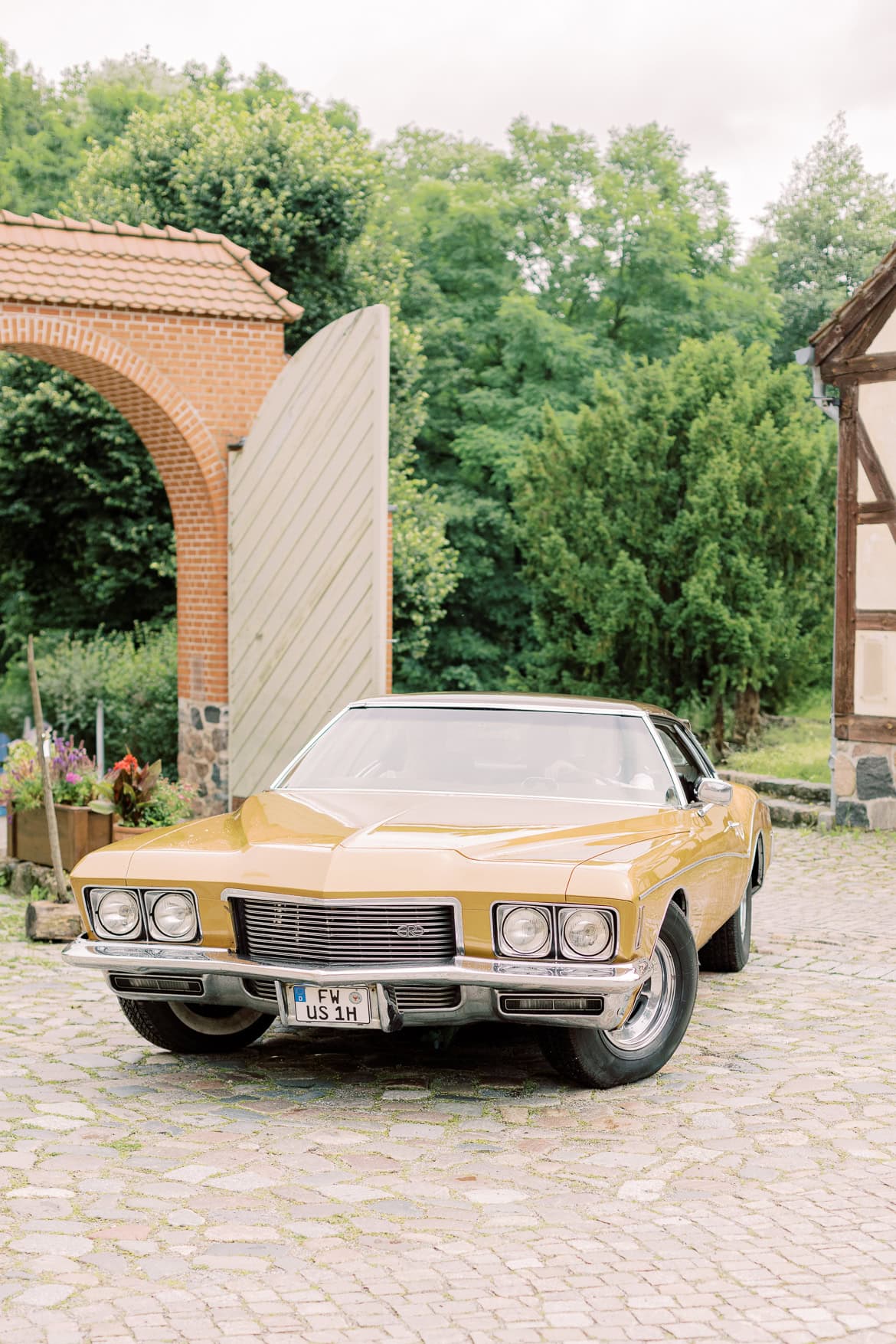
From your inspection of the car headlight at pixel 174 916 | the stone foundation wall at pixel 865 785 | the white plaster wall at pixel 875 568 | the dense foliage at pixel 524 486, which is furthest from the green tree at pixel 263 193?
the car headlight at pixel 174 916

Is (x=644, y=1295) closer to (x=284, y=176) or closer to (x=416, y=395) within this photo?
(x=284, y=176)

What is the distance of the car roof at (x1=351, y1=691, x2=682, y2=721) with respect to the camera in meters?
6.84

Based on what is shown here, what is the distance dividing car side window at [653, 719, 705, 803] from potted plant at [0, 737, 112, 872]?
3.85 meters

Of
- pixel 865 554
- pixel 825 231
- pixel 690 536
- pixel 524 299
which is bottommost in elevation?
pixel 865 554

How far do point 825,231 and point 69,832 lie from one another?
41.2m

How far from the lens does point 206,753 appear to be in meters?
13.6

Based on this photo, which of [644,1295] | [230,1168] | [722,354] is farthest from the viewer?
[722,354]

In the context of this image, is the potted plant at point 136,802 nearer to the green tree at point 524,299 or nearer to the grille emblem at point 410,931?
the grille emblem at point 410,931

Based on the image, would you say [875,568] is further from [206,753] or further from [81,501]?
[81,501]

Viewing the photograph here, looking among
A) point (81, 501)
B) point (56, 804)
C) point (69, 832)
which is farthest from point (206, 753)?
point (81, 501)

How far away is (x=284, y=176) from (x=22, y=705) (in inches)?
461

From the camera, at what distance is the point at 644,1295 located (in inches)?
148

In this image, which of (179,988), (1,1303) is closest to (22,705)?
(179,988)

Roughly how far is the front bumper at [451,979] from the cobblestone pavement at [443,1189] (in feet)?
1.20
